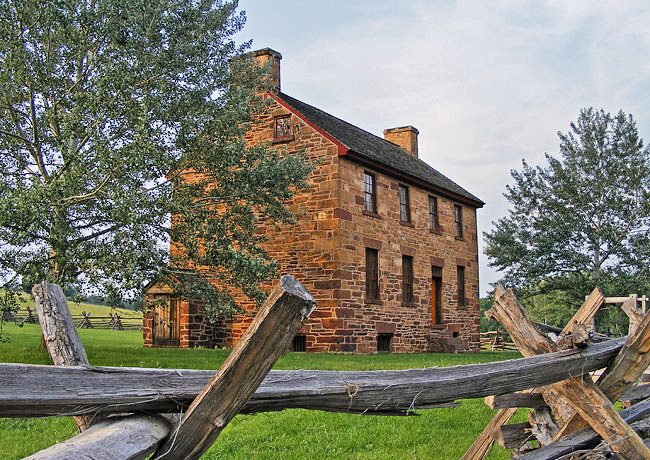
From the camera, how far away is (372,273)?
18.8 metres

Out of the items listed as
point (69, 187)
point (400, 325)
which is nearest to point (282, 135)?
point (400, 325)

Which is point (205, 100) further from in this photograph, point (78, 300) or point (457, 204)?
point (457, 204)

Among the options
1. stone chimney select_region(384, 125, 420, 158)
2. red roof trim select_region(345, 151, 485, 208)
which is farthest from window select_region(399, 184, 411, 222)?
stone chimney select_region(384, 125, 420, 158)

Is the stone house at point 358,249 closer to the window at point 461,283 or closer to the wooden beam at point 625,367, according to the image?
the window at point 461,283

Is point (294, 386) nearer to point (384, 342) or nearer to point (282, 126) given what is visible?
point (384, 342)

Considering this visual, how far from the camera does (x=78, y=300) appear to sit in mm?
12508

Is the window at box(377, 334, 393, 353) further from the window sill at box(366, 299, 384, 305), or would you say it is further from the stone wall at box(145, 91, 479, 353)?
the window sill at box(366, 299, 384, 305)

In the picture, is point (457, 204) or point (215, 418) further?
point (457, 204)

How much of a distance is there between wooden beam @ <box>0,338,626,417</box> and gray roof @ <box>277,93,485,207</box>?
14.2 metres

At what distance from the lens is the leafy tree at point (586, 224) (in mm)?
26719

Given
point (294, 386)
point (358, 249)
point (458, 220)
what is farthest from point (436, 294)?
point (294, 386)

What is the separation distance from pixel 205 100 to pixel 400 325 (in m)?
10.1

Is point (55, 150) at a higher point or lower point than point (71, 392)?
higher

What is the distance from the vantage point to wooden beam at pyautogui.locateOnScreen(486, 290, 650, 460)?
12.6 ft
